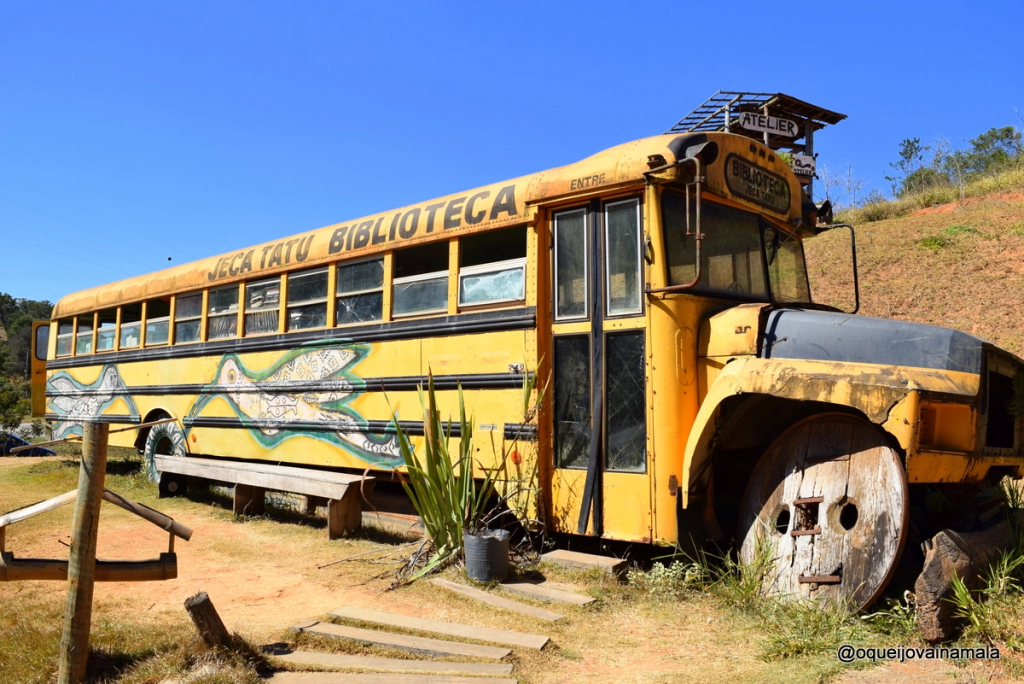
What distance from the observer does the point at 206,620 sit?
3375 mm

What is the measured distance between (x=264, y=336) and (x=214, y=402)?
4.02 ft

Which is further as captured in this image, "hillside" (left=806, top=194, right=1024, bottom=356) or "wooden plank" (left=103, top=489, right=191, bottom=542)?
"hillside" (left=806, top=194, right=1024, bottom=356)

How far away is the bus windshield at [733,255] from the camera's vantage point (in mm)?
4656

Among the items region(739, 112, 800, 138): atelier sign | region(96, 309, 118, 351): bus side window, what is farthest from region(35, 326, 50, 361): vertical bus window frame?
region(739, 112, 800, 138): atelier sign

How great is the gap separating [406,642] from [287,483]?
10.9 feet

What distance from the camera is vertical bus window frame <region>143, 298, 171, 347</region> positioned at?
912 centimetres

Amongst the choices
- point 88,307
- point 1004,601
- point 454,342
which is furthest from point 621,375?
point 88,307

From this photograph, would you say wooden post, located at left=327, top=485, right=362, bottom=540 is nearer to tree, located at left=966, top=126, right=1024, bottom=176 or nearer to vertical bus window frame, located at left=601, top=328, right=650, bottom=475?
vertical bus window frame, located at left=601, top=328, right=650, bottom=475

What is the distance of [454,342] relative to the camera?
5.66 m

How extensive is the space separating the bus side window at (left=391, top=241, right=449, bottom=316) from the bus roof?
115mm

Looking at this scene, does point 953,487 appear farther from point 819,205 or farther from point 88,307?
point 88,307

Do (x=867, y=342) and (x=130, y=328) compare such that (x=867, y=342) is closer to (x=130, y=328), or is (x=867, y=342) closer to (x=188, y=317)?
(x=188, y=317)

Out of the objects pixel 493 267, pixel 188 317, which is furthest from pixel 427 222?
pixel 188 317

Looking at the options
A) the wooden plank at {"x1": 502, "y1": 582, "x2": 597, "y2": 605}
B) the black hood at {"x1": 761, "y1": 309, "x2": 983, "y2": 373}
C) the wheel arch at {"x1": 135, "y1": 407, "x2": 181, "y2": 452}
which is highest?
the black hood at {"x1": 761, "y1": 309, "x2": 983, "y2": 373}
